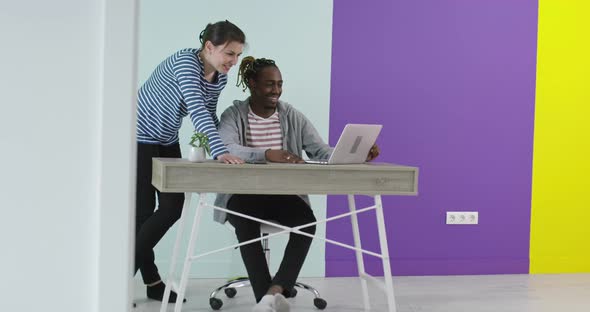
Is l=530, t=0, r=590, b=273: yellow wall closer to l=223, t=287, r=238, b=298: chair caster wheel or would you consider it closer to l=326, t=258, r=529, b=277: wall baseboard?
l=326, t=258, r=529, b=277: wall baseboard

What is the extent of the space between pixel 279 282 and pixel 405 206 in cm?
148

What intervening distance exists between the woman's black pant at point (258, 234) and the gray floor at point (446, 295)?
323mm

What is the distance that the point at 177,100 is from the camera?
127 inches

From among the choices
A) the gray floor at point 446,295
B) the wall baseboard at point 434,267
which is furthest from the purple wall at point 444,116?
the gray floor at point 446,295

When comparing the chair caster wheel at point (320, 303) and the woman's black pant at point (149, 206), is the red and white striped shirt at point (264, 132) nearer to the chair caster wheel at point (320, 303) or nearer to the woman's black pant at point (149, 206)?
the woman's black pant at point (149, 206)

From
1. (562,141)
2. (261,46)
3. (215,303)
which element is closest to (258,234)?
(215,303)

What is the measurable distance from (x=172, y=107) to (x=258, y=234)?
25.4 inches

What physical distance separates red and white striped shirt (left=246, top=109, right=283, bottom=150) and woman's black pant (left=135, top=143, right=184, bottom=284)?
361 millimetres

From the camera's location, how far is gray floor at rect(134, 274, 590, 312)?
11.6 feet

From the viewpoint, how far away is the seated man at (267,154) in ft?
10.2

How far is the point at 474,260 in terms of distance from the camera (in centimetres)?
450

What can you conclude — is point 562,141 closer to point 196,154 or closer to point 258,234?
point 258,234

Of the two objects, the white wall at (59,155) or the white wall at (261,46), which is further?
the white wall at (261,46)

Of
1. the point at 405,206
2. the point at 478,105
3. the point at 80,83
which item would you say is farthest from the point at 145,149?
the point at 478,105
